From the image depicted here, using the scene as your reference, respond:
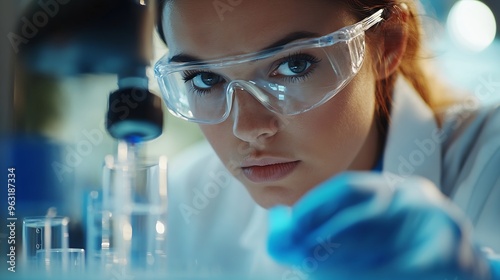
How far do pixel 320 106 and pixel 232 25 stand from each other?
7.0 inches

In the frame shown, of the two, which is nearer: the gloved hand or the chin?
the gloved hand

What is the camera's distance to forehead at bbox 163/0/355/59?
3.71 ft

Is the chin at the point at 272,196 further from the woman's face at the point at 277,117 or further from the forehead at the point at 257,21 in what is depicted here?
the forehead at the point at 257,21

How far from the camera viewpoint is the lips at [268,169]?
1.19 m

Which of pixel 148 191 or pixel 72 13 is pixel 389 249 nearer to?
pixel 148 191

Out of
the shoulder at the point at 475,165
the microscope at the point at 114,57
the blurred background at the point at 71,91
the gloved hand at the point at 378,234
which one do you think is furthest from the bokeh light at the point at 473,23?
the microscope at the point at 114,57

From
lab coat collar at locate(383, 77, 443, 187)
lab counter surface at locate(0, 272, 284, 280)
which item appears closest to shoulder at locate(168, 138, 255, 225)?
lab counter surface at locate(0, 272, 284, 280)

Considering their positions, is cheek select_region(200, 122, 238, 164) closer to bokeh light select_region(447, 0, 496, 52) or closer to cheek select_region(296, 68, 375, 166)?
cheek select_region(296, 68, 375, 166)

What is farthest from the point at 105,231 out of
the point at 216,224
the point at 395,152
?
the point at 395,152

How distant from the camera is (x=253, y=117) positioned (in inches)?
45.3

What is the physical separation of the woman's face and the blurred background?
75mm

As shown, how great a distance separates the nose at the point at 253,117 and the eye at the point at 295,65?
52mm

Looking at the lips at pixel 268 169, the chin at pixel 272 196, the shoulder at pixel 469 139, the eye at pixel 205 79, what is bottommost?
the chin at pixel 272 196

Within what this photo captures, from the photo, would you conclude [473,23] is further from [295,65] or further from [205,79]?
[205,79]
